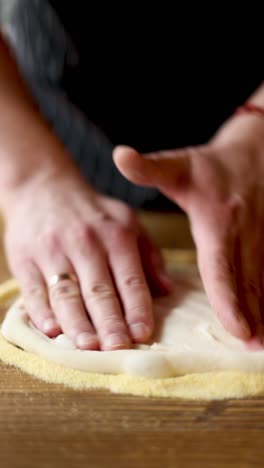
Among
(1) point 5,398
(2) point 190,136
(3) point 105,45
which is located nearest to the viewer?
(1) point 5,398

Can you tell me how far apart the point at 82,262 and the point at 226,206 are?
8.7 inches

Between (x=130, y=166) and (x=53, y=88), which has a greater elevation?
(x=130, y=166)

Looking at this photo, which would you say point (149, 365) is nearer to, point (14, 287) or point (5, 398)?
point (5, 398)

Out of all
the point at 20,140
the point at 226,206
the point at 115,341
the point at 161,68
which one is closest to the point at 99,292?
the point at 115,341

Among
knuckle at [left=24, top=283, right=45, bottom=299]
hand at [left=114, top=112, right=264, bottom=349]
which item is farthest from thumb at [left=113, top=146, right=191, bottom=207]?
knuckle at [left=24, top=283, right=45, bottom=299]

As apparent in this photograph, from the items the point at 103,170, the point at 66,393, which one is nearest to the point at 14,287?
the point at 66,393

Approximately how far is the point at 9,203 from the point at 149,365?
1.49ft

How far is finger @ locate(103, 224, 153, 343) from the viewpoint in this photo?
746 mm

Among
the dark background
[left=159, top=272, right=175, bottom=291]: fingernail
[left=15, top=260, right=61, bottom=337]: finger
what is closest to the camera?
[left=15, top=260, right=61, bottom=337]: finger

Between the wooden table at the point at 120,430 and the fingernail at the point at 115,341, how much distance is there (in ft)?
0.24

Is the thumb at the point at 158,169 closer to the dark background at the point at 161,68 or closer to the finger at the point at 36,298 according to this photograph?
the finger at the point at 36,298

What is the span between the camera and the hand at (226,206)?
28.9 inches

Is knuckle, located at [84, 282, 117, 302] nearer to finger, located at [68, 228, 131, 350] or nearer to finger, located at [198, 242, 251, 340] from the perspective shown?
finger, located at [68, 228, 131, 350]

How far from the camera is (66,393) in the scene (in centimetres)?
65
